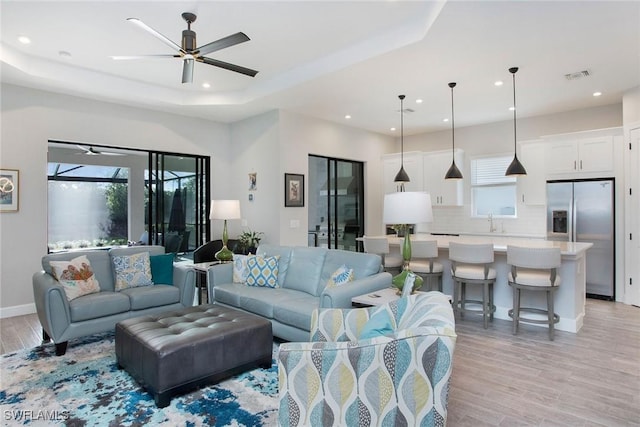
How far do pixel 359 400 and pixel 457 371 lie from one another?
71.5 inches

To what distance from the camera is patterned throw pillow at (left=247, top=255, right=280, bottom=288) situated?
14.0 feet

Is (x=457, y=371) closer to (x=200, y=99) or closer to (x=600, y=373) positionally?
(x=600, y=373)

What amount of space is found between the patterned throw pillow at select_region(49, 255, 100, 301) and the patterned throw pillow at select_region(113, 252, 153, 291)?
0.28 meters

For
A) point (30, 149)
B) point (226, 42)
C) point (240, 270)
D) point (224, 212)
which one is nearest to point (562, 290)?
point (240, 270)

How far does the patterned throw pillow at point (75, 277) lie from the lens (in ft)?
12.1

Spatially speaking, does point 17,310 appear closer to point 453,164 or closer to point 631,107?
point 453,164

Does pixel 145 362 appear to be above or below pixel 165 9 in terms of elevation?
below

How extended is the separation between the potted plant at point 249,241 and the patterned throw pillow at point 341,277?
268cm

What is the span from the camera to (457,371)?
10.2 ft

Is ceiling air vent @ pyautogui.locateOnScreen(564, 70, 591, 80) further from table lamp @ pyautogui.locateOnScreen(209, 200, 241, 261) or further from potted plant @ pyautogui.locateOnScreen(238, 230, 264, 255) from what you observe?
potted plant @ pyautogui.locateOnScreen(238, 230, 264, 255)

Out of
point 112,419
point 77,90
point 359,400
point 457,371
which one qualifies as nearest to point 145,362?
point 112,419

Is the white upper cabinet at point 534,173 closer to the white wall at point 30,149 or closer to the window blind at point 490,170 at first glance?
the window blind at point 490,170

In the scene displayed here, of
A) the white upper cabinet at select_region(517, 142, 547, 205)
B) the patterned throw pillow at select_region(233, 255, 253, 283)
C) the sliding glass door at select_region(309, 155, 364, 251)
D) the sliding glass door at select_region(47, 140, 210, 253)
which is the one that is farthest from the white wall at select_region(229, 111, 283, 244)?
the white upper cabinet at select_region(517, 142, 547, 205)

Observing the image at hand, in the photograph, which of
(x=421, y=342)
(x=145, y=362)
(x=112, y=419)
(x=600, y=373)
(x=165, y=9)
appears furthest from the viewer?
(x=165, y=9)
